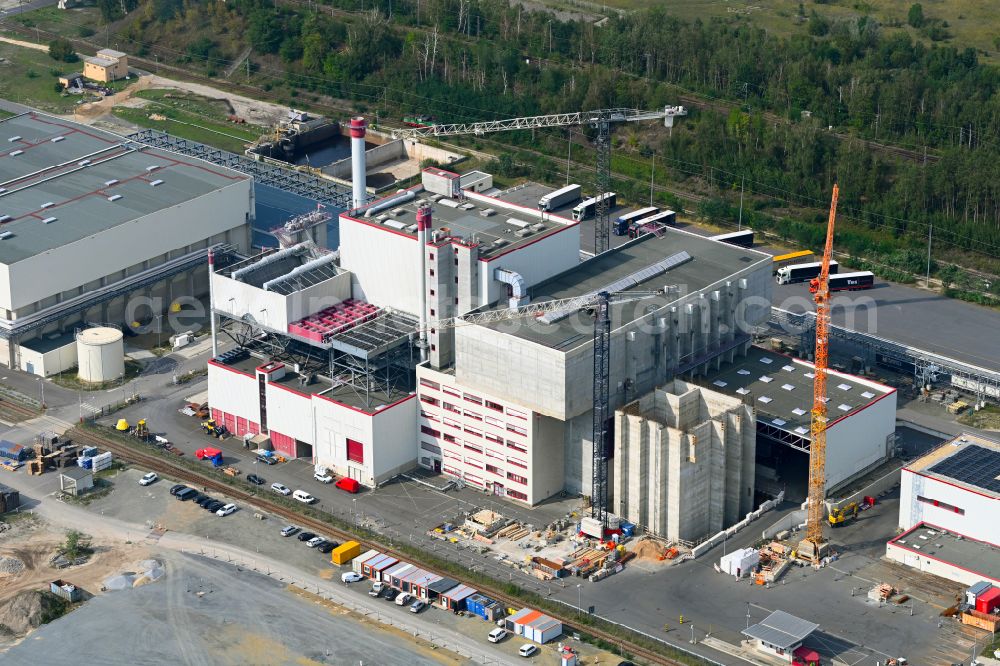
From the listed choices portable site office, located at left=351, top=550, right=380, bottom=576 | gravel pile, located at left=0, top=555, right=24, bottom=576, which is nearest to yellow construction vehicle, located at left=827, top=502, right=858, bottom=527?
portable site office, located at left=351, top=550, right=380, bottom=576

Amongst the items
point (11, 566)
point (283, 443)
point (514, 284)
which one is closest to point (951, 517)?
point (514, 284)

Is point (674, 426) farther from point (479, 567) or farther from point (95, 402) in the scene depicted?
point (95, 402)

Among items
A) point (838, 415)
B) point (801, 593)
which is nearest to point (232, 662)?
point (801, 593)

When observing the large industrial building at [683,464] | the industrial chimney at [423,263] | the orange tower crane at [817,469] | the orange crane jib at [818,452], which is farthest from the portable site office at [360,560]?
the orange crane jib at [818,452]

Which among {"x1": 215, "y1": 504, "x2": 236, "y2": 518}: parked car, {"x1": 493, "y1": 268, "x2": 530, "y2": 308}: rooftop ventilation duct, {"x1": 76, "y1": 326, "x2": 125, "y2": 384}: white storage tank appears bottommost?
{"x1": 215, "y1": 504, "x2": 236, "y2": 518}: parked car

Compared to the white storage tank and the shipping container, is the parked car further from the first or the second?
the white storage tank

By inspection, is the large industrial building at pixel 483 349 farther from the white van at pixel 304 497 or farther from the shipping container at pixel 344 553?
the shipping container at pixel 344 553
